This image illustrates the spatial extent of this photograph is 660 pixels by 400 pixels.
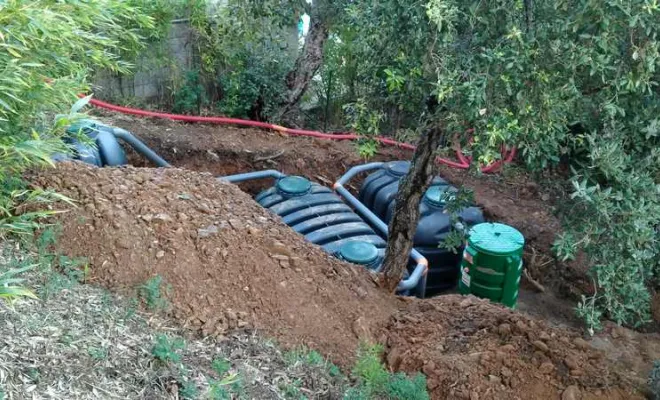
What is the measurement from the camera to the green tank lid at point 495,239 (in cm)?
461

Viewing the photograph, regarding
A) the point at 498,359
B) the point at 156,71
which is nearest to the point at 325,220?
the point at 498,359

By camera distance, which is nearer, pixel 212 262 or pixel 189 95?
pixel 212 262

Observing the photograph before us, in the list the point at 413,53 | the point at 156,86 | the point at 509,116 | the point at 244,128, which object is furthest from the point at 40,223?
the point at 156,86

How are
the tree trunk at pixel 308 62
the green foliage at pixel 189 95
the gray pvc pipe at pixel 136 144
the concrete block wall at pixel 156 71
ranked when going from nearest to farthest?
the gray pvc pipe at pixel 136 144 → the tree trunk at pixel 308 62 → the concrete block wall at pixel 156 71 → the green foliage at pixel 189 95

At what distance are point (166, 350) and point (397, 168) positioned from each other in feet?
10.8

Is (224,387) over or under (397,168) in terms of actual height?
under

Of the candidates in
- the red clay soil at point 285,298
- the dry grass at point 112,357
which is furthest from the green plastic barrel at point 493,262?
the dry grass at point 112,357

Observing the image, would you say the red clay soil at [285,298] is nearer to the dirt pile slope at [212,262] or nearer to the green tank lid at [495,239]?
the dirt pile slope at [212,262]

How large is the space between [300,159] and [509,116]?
13.5 feet

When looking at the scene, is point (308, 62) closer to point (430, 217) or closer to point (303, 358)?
point (430, 217)

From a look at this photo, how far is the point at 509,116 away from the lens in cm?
236

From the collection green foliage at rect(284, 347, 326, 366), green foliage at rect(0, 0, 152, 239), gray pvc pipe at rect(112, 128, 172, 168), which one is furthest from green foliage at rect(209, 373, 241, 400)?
gray pvc pipe at rect(112, 128, 172, 168)

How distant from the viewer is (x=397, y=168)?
5.68 metres

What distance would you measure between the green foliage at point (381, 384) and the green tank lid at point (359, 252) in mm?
1154
